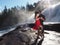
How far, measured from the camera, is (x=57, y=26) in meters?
Answer: 9.64

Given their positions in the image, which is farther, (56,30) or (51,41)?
(56,30)

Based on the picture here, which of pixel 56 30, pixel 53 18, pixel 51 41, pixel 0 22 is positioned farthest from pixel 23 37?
pixel 0 22

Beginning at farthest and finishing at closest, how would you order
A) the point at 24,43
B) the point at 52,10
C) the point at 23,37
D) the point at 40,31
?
1. the point at 52,10
2. the point at 40,31
3. the point at 23,37
4. the point at 24,43

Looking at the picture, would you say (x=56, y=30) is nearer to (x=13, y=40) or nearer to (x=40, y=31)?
(x=40, y=31)

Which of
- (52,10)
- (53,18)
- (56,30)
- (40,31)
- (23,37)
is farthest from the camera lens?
(52,10)

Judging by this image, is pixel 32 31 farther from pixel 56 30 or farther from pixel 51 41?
pixel 56 30

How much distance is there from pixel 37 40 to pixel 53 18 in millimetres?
12678

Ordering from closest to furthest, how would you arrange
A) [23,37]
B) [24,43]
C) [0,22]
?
1. [24,43]
2. [23,37]
3. [0,22]

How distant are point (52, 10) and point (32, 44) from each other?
1467 cm

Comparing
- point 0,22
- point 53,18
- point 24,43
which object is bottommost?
point 0,22

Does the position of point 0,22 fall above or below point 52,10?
below

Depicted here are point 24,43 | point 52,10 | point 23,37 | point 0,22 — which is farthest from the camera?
point 0,22

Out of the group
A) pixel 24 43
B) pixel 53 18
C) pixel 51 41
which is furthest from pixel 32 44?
pixel 53 18

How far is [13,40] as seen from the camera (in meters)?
6.16
